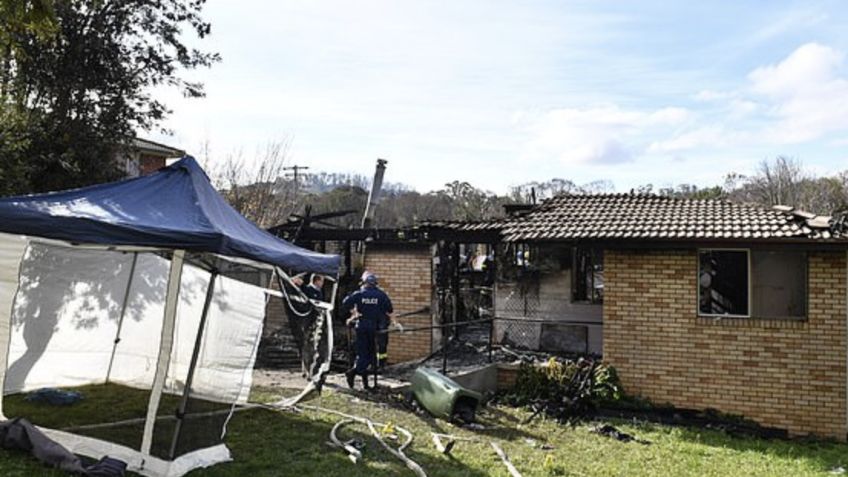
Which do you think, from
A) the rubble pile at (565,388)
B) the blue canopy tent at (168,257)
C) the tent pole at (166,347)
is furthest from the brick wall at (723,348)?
the tent pole at (166,347)

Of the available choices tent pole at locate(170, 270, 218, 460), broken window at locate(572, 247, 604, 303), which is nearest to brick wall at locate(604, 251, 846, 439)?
broken window at locate(572, 247, 604, 303)

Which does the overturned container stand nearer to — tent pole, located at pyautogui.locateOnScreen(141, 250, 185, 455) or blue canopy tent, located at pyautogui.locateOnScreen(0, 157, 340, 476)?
blue canopy tent, located at pyautogui.locateOnScreen(0, 157, 340, 476)

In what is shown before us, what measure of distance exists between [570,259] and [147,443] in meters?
8.75

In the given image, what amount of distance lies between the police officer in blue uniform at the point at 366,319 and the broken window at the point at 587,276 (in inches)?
178

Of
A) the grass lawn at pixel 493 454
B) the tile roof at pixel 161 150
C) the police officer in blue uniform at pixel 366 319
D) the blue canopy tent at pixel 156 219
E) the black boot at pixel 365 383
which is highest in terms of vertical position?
the tile roof at pixel 161 150

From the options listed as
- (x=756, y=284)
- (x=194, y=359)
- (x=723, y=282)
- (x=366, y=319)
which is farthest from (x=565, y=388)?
(x=194, y=359)

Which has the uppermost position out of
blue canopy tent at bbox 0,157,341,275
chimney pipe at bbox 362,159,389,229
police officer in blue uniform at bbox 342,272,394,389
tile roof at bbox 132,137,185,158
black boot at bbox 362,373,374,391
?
tile roof at bbox 132,137,185,158

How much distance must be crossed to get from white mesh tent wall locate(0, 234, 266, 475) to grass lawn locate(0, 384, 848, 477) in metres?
0.47

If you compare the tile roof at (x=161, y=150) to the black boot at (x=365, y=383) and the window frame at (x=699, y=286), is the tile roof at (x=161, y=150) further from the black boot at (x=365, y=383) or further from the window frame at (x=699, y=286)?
the window frame at (x=699, y=286)

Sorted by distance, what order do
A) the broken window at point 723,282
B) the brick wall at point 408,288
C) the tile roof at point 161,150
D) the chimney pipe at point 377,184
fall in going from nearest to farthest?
1. the broken window at point 723,282
2. the brick wall at point 408,288
3. the chimney pipe at point 377,184
4. the tile roof at point 161,150

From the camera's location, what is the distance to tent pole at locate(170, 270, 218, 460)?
19.0 feet

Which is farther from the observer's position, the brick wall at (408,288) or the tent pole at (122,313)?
the brick wall at (408,288)

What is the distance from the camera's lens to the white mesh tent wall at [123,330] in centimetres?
594

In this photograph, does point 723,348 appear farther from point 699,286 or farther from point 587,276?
point 587,276
